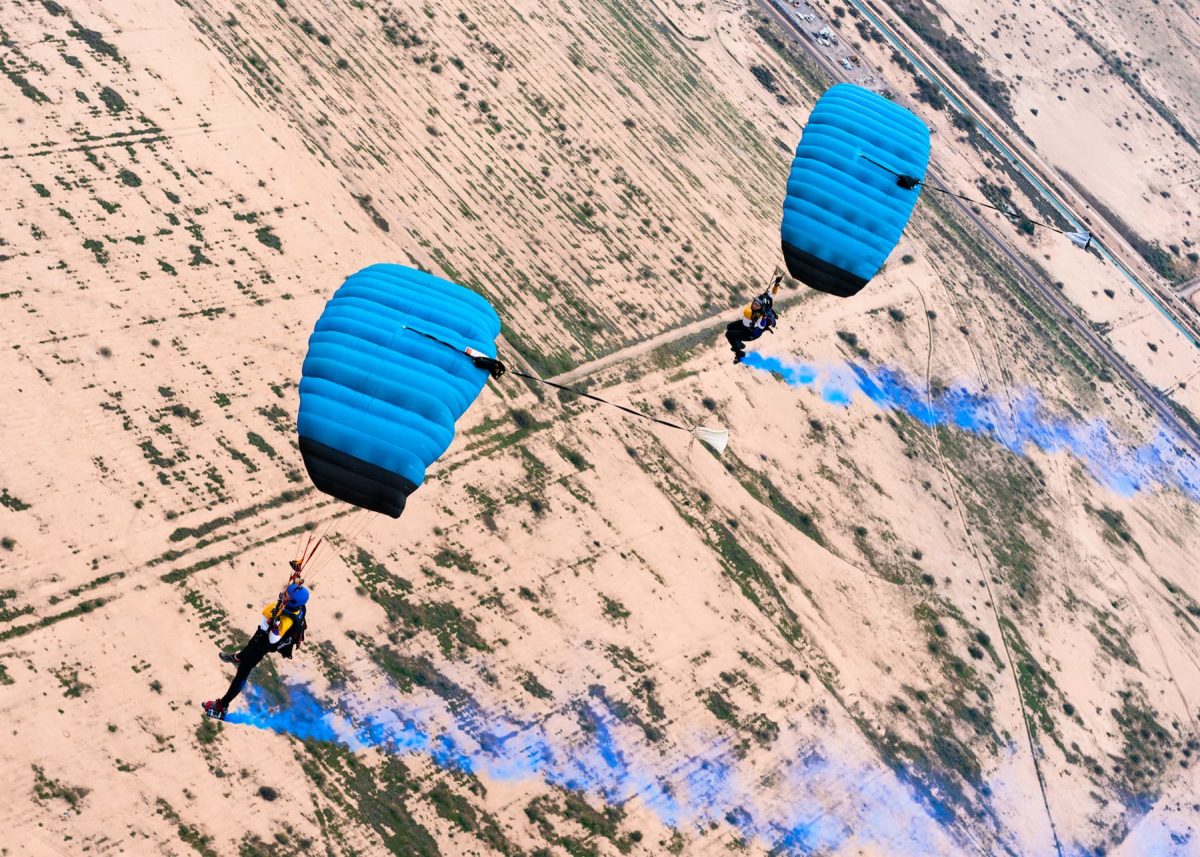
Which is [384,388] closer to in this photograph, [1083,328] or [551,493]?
[551,493]

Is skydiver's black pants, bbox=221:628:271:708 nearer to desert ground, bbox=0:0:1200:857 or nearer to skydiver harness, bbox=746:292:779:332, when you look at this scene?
desert ground, bbox=0:0:1200:857

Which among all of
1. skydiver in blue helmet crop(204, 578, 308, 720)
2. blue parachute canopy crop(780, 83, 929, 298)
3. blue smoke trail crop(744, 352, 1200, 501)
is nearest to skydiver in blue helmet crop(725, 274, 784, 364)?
blue parachute canopy crop(780, 83, 929, 298)

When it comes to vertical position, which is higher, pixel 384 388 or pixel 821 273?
pixel 821 273

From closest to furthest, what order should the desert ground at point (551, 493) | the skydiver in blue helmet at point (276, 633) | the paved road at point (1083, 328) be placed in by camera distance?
the skydiver in blue helmet at point (276, 633) < the desert ground at point (551, 493) < the paved road at point (1083, 328)

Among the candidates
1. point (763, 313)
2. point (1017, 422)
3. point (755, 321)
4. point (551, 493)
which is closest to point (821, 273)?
point (763, 313)

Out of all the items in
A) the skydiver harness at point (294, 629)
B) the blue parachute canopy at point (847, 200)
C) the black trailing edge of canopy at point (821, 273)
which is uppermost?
the blue parachute canopy at point (847, 200)

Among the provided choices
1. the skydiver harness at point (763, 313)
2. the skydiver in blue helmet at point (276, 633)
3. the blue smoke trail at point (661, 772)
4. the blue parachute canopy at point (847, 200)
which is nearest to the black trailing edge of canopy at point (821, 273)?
the blue parachute canopy at point (847, 200)

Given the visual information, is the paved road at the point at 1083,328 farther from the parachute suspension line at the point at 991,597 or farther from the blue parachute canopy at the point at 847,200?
the blue parachute canopy at the point at 847,200
